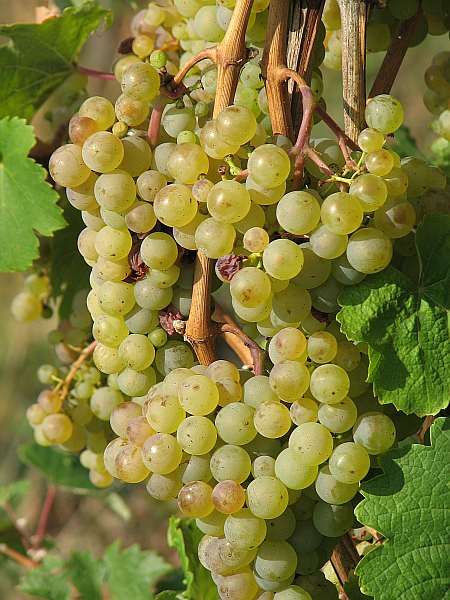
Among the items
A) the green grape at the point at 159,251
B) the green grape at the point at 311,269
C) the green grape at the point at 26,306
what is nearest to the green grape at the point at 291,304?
the green grape at the point at 311,269

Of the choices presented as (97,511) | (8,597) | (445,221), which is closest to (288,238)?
(445,221)

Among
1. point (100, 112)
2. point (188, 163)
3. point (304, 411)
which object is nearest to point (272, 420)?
point (304, 411)

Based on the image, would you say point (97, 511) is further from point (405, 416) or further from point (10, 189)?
point (405, 416)

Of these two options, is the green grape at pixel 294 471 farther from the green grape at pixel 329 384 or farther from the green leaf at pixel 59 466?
the green leaf at pixel 59 466

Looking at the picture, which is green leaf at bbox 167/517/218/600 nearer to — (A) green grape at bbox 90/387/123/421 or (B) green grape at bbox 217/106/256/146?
(A) green grape at bbox 90/387/123/421

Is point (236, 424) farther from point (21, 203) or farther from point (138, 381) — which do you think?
point (21, 203)

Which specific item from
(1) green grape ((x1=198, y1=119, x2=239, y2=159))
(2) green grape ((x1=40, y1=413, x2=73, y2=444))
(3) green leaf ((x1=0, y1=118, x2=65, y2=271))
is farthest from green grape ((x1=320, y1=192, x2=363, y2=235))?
(2) green grape ((x1=40, y1=413, x2=73, y2=444))
